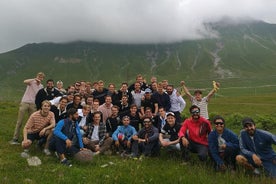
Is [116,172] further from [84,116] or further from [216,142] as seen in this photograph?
[84,116]

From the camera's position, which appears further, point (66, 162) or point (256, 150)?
point (66, 162)

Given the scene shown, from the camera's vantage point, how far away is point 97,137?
12.8 metres

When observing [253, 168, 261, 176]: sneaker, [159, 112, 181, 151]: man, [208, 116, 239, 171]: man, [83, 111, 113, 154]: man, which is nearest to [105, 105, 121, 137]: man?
[83, 111, 113, 154]: man

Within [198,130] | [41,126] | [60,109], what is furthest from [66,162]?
[198,130]

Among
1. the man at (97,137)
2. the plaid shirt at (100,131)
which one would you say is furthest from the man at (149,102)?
the man at (97,137)

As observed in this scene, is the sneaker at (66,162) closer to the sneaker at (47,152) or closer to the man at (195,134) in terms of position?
the sneaker at (47,152)

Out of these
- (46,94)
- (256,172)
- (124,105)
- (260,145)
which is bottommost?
(256,172)

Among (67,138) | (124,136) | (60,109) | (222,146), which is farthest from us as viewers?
(60,109)

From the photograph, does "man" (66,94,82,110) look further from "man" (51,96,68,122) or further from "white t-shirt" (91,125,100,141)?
"white t-shirt" (91,125,100,141)

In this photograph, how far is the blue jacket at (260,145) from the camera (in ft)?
29.5

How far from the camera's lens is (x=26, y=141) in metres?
11.3

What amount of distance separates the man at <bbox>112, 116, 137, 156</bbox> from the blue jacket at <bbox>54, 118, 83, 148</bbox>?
1825 millimetres

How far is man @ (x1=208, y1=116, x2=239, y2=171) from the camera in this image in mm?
9867

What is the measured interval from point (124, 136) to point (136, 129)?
1186mm
